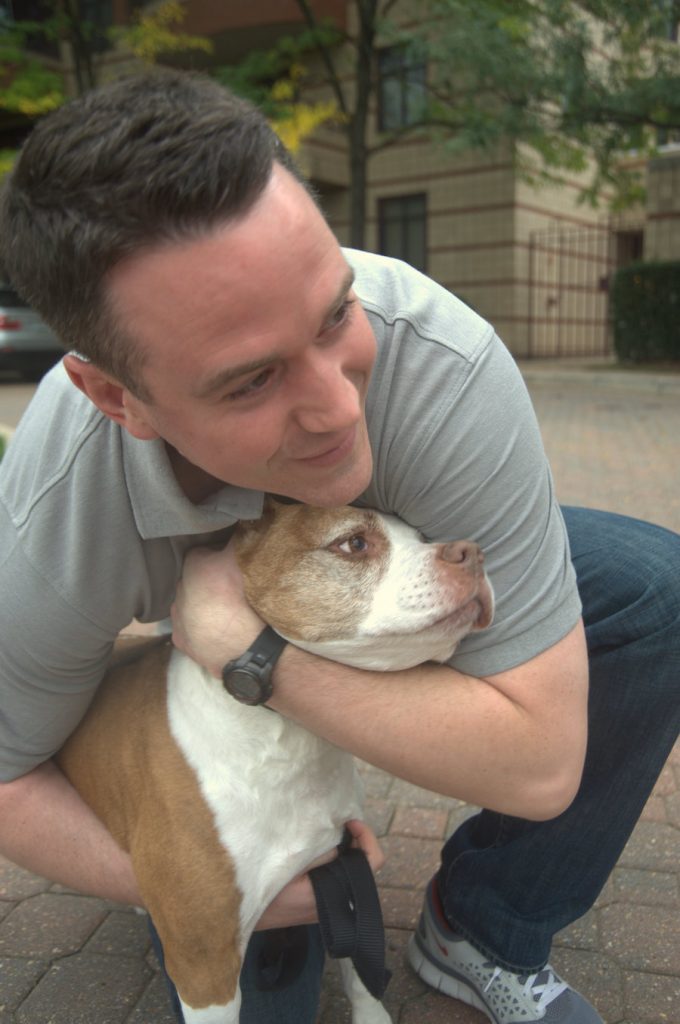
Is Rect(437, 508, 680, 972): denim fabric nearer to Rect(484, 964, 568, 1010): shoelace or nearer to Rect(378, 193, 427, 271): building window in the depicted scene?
Rect(484, 964, 568, 1010): shoelace

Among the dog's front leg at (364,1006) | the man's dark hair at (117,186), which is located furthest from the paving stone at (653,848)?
the man's dark hair at (117,186)

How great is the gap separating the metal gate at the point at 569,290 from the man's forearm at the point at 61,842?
17.1 metres

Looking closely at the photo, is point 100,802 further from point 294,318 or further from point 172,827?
point 294,318

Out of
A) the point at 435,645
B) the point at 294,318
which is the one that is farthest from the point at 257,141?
the point at 435,645

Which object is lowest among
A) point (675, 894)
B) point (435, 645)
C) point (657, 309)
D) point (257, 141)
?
point (657, 309)

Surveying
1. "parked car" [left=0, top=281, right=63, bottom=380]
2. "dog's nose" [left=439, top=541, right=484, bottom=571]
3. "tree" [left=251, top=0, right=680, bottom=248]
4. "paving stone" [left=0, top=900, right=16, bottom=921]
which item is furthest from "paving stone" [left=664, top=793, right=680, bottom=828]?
"parked car" [left=0, top=281, right=63, bottom=380]

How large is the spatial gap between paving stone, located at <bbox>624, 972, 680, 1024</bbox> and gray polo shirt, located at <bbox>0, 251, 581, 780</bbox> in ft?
3.59

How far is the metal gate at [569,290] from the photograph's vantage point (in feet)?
59.8

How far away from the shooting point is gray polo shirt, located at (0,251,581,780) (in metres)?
1.92

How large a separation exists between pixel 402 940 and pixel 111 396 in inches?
73.8

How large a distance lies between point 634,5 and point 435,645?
12.3 meters

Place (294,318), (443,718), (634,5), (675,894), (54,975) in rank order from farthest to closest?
(634,5) < (675,894) < (54,975) < (443,718) < (294,318)

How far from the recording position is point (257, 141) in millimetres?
1577

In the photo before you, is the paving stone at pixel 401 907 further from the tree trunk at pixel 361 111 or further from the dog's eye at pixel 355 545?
the tree trunk at pixel 361 111
